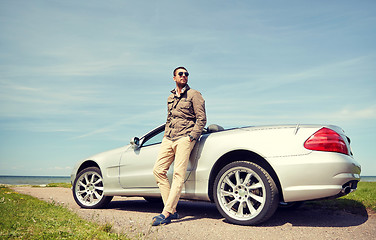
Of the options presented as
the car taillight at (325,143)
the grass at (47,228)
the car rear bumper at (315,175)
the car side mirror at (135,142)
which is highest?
the car side mirror at (135,142)

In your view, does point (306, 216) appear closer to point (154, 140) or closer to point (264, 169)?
point (264, 169)

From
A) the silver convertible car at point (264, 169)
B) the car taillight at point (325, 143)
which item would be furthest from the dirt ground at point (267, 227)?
the car taillight at point (325, 143)

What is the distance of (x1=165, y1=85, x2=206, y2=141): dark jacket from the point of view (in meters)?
4.75

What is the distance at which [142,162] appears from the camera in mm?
5621

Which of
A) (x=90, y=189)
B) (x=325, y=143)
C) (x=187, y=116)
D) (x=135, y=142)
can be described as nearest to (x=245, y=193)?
(x=325, y=143)

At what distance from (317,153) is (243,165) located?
3.02 ft

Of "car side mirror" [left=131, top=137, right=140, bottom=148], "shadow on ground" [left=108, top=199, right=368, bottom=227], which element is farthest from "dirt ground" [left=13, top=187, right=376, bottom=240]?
"car side mirror" [left=131, top=137, right=140, bottom=148]

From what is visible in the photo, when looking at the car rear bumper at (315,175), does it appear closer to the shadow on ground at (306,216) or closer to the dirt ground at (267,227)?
the dirt ground at (267,227)

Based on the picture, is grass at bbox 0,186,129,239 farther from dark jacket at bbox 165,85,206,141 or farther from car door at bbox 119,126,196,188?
dark jacket at bbox 165,85,206,141

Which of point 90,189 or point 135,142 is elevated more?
point 135,142

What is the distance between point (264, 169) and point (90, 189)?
11.7ft

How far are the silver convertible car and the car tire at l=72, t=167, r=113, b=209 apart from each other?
120cm

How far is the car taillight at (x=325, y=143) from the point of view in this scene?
4051 millimetres

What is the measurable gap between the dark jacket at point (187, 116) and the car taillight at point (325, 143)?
1.47 m
